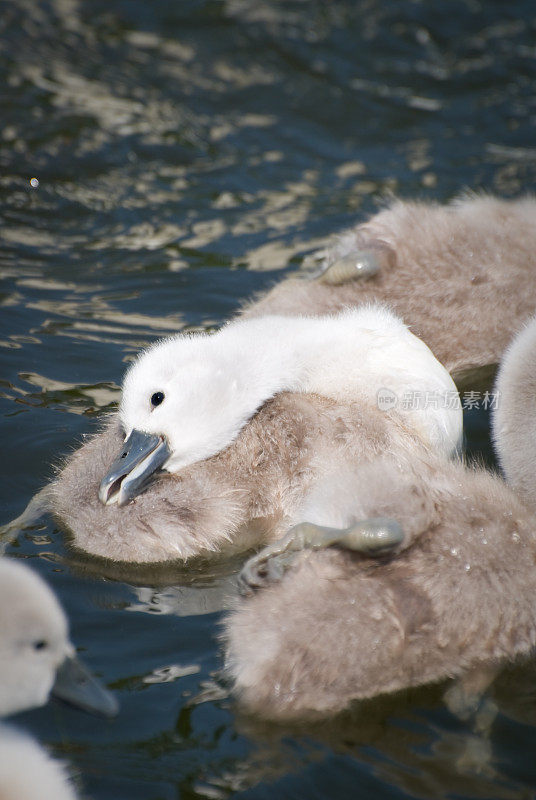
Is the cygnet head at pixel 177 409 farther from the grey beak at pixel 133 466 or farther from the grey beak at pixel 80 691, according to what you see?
the grey beak at pixel 80 691

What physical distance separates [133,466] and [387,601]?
1.09 meters

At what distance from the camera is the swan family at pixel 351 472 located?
2.97m

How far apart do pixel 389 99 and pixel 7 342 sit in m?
4.70

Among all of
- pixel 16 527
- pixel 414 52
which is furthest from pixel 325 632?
pixel 414 52

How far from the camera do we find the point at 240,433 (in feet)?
12.3

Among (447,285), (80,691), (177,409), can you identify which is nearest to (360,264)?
(447,285)

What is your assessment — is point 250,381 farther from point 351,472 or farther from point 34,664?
point 34,664

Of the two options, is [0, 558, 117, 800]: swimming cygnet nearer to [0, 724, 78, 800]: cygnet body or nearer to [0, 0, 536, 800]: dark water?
[0, 724, 78, 800]: cygnet body

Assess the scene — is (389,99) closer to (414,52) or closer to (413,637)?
(414,52)

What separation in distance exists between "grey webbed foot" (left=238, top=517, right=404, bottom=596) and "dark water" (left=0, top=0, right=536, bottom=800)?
276 mm

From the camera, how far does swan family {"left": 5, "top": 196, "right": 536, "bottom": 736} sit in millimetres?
2971

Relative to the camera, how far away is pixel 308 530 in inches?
124

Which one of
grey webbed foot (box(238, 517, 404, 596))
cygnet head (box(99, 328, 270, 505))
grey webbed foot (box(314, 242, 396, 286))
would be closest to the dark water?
grey webbed foot (box(238, 517, 404, 596))

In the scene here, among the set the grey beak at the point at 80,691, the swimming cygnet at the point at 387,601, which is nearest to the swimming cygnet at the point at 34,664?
the grey beak at the point at 80,691
